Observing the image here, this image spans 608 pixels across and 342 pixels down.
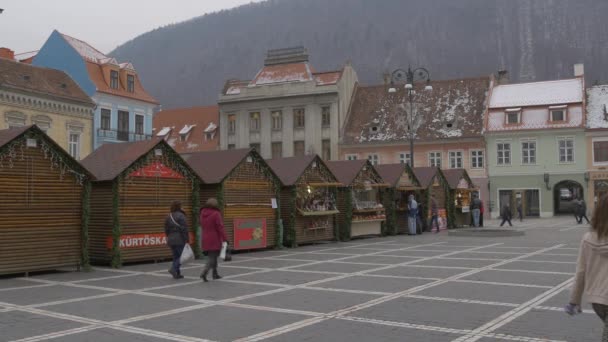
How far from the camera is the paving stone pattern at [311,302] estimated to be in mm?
8078

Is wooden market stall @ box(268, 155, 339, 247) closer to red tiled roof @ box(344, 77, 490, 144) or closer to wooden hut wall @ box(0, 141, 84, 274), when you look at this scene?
wooden hut wall @ box(0, 141, 84, 274)

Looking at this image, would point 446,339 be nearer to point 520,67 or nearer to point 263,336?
point 263,336

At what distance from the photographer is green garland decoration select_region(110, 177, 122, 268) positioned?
16250 millimetres

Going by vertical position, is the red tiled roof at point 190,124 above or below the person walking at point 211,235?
above

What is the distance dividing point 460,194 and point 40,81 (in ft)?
80.3

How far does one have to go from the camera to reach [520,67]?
117 meters

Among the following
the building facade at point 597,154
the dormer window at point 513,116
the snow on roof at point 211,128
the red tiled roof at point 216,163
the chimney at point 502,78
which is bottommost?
the red tiled roof at point 216,163

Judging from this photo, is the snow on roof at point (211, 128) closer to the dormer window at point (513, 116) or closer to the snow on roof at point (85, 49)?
the snow on roof at point (85, 49)

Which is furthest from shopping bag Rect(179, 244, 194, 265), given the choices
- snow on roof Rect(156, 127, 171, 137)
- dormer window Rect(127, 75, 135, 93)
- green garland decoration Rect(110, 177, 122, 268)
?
snow on roof Rect(156, 127, 171, 137)

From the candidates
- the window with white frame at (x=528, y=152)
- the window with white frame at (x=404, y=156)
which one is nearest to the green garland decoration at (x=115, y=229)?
the window with white frame at (x=404, y=156)

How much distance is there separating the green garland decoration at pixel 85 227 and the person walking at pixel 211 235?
3.78m

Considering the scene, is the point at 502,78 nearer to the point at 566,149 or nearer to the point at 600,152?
the point at 566,149

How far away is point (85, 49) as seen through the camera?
45562 mm

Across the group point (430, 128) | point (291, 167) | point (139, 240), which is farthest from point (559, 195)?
point (139, 240)
